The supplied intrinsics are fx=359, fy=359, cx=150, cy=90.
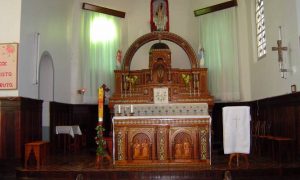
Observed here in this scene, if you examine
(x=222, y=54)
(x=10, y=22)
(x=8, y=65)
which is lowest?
(x=8, y=65)

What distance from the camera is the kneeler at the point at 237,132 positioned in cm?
702

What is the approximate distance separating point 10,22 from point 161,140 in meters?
4.15

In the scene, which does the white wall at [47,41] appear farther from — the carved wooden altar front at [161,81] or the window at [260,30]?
the window at [260,30]

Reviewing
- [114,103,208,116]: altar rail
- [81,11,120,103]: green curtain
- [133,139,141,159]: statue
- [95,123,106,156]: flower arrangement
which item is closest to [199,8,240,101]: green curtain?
[114,103,208,116]: altar rail

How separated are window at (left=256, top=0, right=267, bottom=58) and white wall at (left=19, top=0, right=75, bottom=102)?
5473mm

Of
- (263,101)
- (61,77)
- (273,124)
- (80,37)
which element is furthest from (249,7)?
(61,77)

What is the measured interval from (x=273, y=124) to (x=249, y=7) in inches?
149

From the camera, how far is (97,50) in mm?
11320

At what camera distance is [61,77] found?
10.2m

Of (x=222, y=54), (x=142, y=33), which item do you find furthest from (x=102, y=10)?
(x=222, y=54)

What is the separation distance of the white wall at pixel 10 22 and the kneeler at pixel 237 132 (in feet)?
15.7

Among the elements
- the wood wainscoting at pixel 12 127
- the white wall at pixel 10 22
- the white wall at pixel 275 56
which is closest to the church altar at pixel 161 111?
the white wall at pixel 275 56

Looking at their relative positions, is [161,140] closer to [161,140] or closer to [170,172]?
[161,140]

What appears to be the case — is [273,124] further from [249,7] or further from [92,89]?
[92,89]
